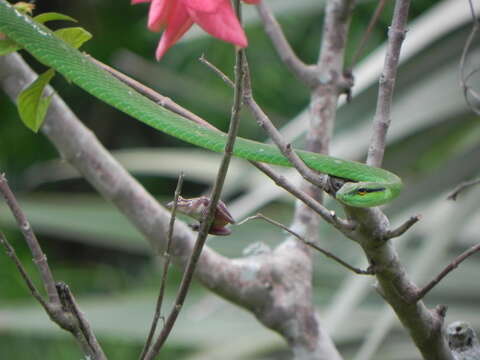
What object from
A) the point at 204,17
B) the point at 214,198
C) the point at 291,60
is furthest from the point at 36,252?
the point at 291,60

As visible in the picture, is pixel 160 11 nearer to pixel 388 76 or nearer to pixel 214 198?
pixel 214 198

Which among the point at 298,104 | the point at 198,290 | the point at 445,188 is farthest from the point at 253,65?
the point at 445,188

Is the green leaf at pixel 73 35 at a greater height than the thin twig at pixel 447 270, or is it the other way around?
the green leaf at pixel 73 35

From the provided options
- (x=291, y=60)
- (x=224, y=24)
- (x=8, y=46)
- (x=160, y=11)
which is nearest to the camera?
(x=224, y=24)

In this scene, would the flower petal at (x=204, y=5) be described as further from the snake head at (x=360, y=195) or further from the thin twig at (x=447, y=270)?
the thin twig at (x=447, y=270)

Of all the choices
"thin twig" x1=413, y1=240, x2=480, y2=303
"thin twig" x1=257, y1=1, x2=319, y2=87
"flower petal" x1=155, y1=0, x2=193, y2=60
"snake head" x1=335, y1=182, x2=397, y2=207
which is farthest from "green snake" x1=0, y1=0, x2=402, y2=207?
"thin twig" x1=257, y1=1, x2=319, y2=87

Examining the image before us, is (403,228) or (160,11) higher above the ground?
(160,11)

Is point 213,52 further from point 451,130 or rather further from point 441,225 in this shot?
point 441,225

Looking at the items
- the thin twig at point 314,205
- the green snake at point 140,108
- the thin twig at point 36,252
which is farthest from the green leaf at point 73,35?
the thin twig at point 314,205

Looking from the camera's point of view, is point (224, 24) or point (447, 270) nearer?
point (224, 24)
